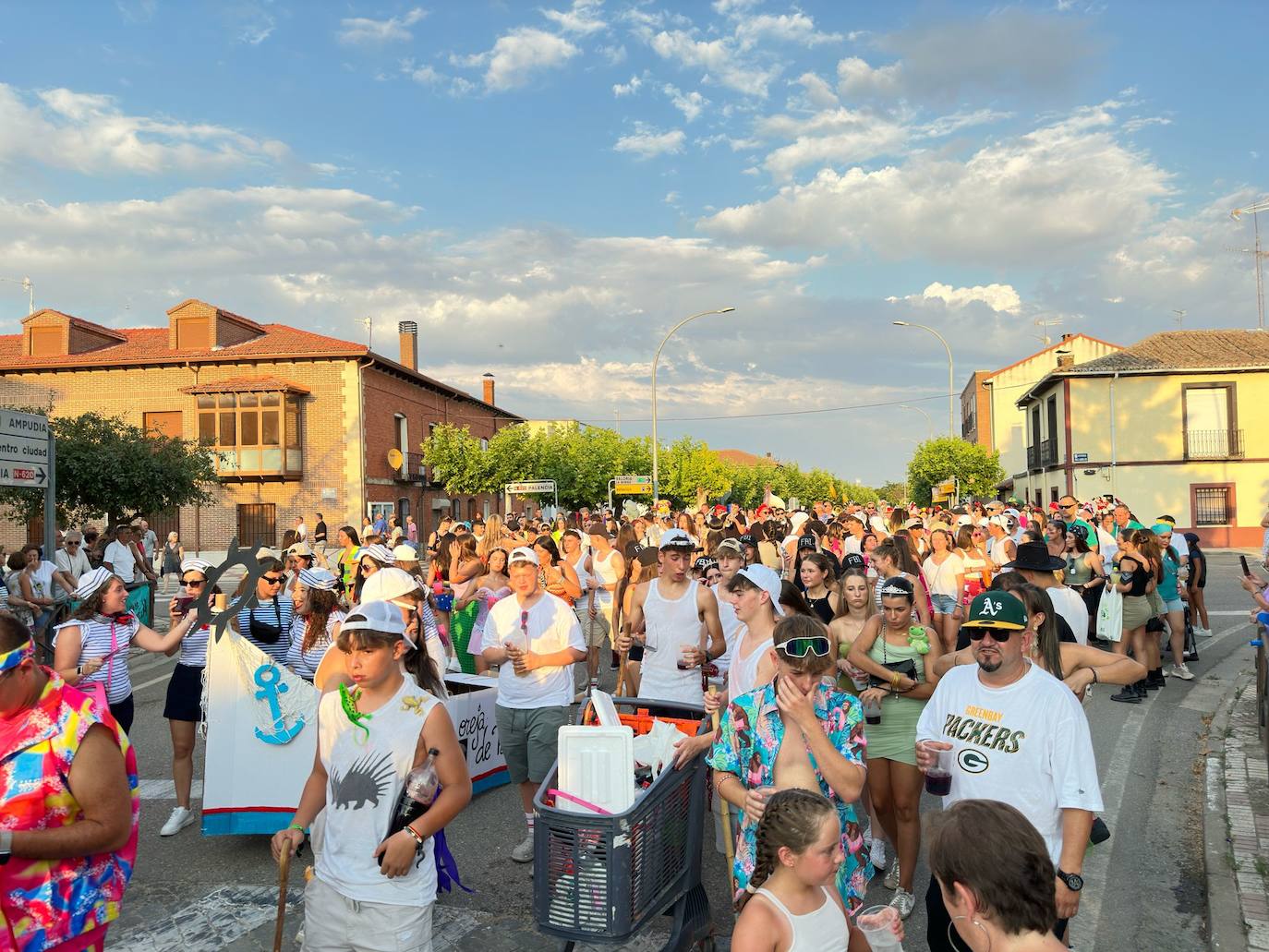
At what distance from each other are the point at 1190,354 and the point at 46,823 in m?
43.4

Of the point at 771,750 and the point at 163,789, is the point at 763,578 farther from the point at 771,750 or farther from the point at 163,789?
the point at 163,789

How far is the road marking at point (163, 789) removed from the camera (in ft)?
21.9

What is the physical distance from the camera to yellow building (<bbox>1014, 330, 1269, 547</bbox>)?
120 feet

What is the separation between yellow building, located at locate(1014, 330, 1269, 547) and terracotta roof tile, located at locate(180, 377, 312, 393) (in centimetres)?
3124

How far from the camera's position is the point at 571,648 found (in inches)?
219

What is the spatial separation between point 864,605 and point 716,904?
1.80 metres

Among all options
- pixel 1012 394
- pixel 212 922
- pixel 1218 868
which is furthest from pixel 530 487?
pixel 1012 394

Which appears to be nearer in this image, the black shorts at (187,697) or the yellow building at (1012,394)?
the black shorts at (187,697)

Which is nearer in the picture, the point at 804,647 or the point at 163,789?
the point at 804,647

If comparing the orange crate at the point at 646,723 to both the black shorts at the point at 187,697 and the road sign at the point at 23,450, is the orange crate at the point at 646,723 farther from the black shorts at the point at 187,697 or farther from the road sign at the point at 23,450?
the road sign at the point at 23,450

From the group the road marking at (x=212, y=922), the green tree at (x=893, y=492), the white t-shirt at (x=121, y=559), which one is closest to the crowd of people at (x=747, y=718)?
the road marking at (x=212, y=922)

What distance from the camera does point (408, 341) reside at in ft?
157

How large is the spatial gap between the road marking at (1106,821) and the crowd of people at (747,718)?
831 mm

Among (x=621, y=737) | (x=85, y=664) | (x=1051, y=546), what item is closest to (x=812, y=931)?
(x=621, y=737)
